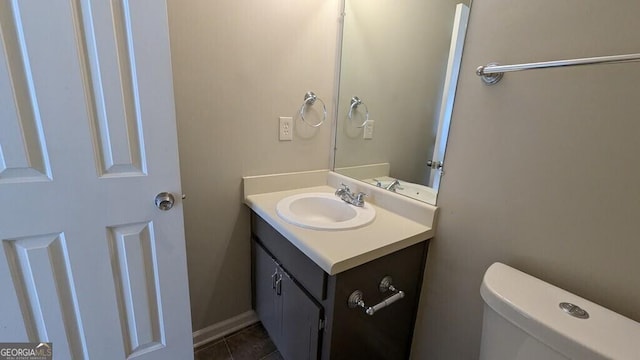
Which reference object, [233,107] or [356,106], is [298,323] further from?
[356,106]

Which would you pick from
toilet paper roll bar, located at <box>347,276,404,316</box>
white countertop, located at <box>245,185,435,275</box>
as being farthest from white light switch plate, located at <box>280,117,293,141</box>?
toilet paper roll bar, located at <box>347,276,404,316</box>

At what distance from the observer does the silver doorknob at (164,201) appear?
906 millimetres

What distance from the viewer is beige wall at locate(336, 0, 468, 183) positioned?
111 centimetres

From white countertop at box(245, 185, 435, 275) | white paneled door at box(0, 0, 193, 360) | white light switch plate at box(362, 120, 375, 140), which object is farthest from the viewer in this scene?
white light switch plate at box(362, 120, 375, 140)

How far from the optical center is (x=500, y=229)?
0.87m

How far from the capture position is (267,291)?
52.3 inches

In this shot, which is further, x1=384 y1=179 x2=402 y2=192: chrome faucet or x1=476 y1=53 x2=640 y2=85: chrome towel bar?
x1=384 y1=179 x2=402 y2=192: chrome faucet

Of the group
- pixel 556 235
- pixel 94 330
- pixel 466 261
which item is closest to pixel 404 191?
pixel 466 261

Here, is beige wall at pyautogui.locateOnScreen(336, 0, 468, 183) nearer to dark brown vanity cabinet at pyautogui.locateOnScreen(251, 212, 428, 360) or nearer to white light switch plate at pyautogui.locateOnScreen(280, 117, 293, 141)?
white light switch plate at pyautogui.locateOnScreen(280, 117, 293, 141)

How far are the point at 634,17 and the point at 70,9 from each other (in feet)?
4.55

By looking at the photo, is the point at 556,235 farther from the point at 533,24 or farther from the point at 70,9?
the point at 70,9

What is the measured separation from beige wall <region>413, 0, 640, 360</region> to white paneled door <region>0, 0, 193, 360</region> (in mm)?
1033

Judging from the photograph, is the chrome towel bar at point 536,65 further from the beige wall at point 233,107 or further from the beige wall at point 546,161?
the beige wall at point 233,107

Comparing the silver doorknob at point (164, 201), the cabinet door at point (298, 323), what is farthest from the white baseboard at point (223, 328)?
the silver doorknob at point (164, 201)
